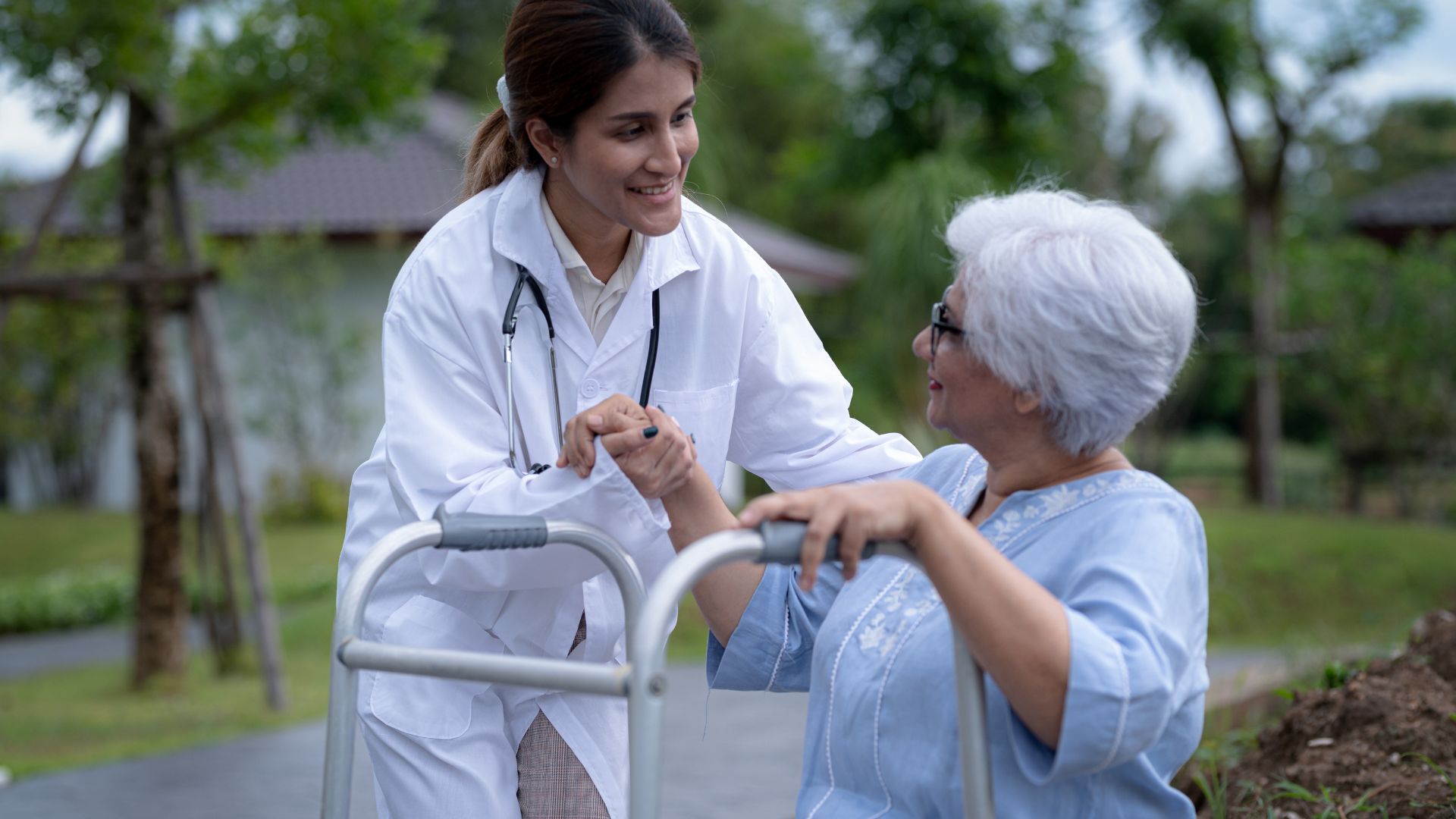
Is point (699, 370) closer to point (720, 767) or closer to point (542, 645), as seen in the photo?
point (542, 645)

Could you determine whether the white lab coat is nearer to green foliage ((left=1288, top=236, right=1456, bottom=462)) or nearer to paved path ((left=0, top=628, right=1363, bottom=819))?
paved path ((left=0, top=628, right=1363, bottom=819))

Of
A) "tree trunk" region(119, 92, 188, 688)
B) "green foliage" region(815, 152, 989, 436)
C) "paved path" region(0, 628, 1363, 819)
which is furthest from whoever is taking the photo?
"green foliage" region(815, 152, 989, 436)

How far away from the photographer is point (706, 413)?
2441 millimetres

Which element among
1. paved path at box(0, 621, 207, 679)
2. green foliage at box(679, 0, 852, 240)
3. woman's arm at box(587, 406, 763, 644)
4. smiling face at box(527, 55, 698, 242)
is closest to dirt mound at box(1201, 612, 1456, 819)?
woman's arm at box(587, 406, 763, 644)

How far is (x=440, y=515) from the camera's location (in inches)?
75.7

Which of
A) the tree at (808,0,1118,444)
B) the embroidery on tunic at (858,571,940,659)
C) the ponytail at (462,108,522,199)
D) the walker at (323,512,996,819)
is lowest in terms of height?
the tree at (808,0,1118,444)

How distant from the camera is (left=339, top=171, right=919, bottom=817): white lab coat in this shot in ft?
7.00

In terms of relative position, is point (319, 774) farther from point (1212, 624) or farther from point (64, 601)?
point (64, 601)

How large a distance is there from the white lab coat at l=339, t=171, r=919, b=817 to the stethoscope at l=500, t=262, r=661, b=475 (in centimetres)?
1

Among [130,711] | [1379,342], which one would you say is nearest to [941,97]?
[1379,342]

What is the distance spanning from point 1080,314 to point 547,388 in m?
0.86

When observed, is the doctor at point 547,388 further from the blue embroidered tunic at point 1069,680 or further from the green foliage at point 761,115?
the green foliage at point 761,115

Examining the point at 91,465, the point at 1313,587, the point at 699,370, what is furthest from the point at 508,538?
the point at 91,465

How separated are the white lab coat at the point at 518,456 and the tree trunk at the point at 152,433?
5.90 metres
